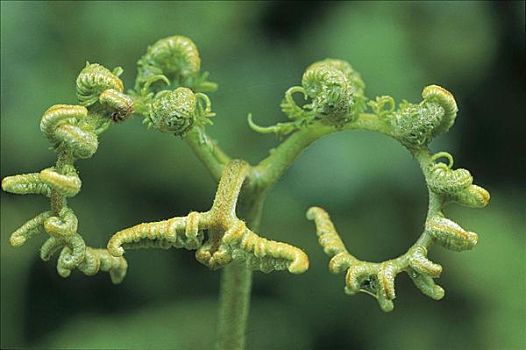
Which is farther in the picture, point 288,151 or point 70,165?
point 288,151

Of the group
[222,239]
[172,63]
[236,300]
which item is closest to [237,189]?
[222,239]

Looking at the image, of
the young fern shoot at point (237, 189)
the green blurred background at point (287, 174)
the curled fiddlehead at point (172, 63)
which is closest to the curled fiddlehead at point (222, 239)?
the young fern shoot at point (237, 189)

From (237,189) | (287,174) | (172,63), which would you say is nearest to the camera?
(237,189)

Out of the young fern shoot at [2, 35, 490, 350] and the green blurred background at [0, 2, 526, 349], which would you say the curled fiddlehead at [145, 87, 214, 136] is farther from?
the green blurred background at [0, 2, 526, 349]

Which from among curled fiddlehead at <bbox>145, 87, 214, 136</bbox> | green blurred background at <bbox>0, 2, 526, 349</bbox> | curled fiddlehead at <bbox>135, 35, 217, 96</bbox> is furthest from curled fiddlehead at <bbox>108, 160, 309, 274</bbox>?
green blurred background at <bbox>0, 2, 526, 349</bbox>

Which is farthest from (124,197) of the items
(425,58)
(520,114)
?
(520,114)

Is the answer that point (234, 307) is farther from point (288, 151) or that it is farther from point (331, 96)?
point (331, 96)

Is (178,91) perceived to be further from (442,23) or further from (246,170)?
(442,23)

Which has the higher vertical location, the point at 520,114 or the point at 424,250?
the point at 520,114
